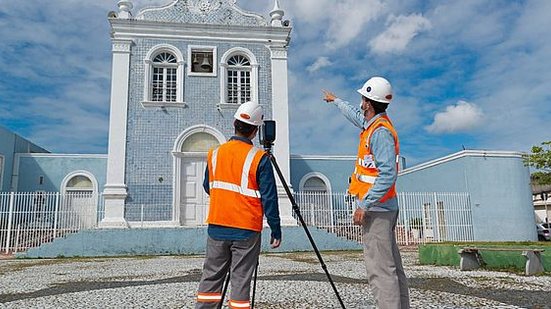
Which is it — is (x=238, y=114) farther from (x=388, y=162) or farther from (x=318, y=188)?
(x=318, y=188)

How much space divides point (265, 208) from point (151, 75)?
44.4 ft

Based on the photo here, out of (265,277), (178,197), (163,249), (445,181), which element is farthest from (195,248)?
(445,181)

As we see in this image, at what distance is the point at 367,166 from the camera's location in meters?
3.10

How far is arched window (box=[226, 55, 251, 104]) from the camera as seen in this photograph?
15.8m

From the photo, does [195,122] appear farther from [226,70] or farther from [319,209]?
[319,209]

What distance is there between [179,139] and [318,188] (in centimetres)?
862

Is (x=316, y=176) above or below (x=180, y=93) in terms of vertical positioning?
below

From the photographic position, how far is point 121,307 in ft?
15.3

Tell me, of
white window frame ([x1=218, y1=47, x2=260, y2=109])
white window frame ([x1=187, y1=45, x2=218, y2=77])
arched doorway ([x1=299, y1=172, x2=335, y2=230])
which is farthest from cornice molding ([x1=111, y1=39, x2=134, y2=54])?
arched doorway ([x1=299, y1=172, x2=335, y2=230])

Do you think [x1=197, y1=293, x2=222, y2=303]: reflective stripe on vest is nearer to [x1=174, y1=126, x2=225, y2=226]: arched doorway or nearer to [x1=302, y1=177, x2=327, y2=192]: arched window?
[x1=174, y1=126, x2=225, y2=226]: arched doorway

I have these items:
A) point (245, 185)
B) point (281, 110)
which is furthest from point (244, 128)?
point (281, 110)

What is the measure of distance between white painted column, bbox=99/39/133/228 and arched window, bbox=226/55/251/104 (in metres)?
3.40

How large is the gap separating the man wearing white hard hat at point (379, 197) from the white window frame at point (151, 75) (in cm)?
1275

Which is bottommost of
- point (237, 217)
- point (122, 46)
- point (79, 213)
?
point (237, 217)
